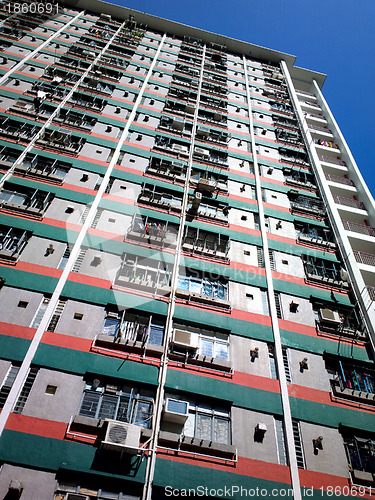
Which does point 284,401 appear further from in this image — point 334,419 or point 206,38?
point 206,38

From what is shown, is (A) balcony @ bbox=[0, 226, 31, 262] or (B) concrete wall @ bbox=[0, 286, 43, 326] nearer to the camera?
(B) concrete wall @ bbox=[0, 286, 43, 326]

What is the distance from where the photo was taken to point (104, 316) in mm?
15430

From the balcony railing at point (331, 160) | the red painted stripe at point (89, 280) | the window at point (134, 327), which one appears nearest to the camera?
the window at point (134, 327)

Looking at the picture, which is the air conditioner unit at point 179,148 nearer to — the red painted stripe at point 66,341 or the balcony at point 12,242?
the balcony at point 12,242

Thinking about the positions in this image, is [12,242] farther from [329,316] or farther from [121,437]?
[329,316]

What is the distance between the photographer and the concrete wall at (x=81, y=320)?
569 inches

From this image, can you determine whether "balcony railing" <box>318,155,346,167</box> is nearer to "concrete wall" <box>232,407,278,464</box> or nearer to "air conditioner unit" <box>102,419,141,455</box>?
"concrete wall" <box>232,407,278,464</box>

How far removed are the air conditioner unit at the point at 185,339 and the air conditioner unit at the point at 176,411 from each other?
2.37m

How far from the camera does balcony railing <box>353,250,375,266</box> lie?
2252cm

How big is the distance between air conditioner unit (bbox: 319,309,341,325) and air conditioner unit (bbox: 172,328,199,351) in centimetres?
722

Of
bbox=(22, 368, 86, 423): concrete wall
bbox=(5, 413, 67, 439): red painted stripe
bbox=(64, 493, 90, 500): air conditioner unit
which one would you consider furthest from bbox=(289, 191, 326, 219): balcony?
bbox=(64, 493, 90, 500): air conditioner unit

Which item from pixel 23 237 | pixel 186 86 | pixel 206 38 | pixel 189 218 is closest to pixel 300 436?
pixel 189 218

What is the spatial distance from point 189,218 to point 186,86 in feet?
63.6

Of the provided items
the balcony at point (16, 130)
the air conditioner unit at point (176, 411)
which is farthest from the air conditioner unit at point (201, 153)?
the air conditioner unit at point (176, 411)
